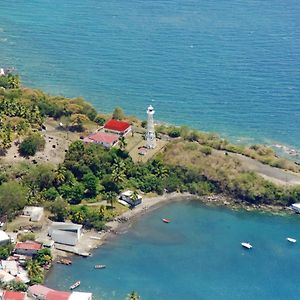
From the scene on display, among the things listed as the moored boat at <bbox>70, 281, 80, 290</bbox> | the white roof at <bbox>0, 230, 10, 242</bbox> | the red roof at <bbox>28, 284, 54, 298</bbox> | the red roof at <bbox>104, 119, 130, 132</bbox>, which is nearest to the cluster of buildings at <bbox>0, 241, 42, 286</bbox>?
the white roof at <bbox>0, 230, 10, 242</bbox>

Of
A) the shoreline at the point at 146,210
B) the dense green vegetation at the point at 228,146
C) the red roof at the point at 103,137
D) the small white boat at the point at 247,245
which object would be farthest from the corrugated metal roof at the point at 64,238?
the dense green vegetation at the point at 228,146

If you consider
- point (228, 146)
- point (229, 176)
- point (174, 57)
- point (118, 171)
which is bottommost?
point (229, 176)

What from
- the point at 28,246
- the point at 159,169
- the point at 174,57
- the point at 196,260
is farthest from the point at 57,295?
the point at 174,57

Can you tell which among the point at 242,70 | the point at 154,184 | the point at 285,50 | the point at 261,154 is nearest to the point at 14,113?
the point at 154,184

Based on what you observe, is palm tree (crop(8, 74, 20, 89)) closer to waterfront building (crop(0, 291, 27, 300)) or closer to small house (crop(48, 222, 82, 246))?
small house (crop(48, 222, 82, 246))

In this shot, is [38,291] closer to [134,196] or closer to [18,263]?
[18,263]

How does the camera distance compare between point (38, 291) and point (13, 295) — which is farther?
point (38, 291)
